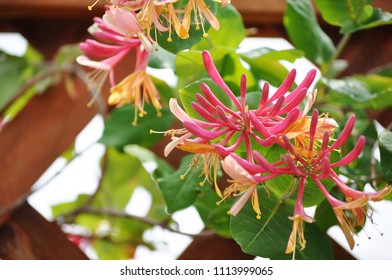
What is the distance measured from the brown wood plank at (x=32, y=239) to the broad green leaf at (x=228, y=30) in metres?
0.44

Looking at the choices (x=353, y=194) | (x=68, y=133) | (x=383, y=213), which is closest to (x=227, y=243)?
(x=383, y=213)

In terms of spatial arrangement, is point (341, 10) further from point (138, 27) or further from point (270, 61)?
point (138, 27)

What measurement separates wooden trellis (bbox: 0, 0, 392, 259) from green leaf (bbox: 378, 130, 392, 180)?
51cm

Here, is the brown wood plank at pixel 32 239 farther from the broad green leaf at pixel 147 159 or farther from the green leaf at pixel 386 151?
the green leaf at pixel 386 151

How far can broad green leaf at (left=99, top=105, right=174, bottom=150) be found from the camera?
96cm

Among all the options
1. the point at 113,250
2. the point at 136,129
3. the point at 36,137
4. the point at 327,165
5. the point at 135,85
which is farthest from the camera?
the point at 113,250

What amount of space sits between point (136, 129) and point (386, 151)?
1.37 feet

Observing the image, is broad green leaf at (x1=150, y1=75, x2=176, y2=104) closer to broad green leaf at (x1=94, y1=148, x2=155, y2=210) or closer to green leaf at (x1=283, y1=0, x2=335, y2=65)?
green leaf at (x1=283, y1=0, x2=335, y2=65)

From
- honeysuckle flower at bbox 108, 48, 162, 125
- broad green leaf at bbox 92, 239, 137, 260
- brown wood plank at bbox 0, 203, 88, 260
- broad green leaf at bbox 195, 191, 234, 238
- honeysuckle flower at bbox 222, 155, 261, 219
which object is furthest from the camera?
broad green leaf at bbox 92, 239, 137, 260

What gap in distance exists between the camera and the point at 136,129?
3.16 ft

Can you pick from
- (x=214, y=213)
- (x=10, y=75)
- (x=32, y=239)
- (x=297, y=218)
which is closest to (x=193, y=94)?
(x=297, y=218)

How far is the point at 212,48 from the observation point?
746 millimetres

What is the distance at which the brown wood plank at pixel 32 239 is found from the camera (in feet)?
3.56

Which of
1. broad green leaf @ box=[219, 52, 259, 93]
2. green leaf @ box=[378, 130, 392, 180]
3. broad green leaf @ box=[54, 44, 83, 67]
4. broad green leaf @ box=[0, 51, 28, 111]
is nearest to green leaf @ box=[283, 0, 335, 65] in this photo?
broad green leaf @ box=[219, 52, 259, 93]
